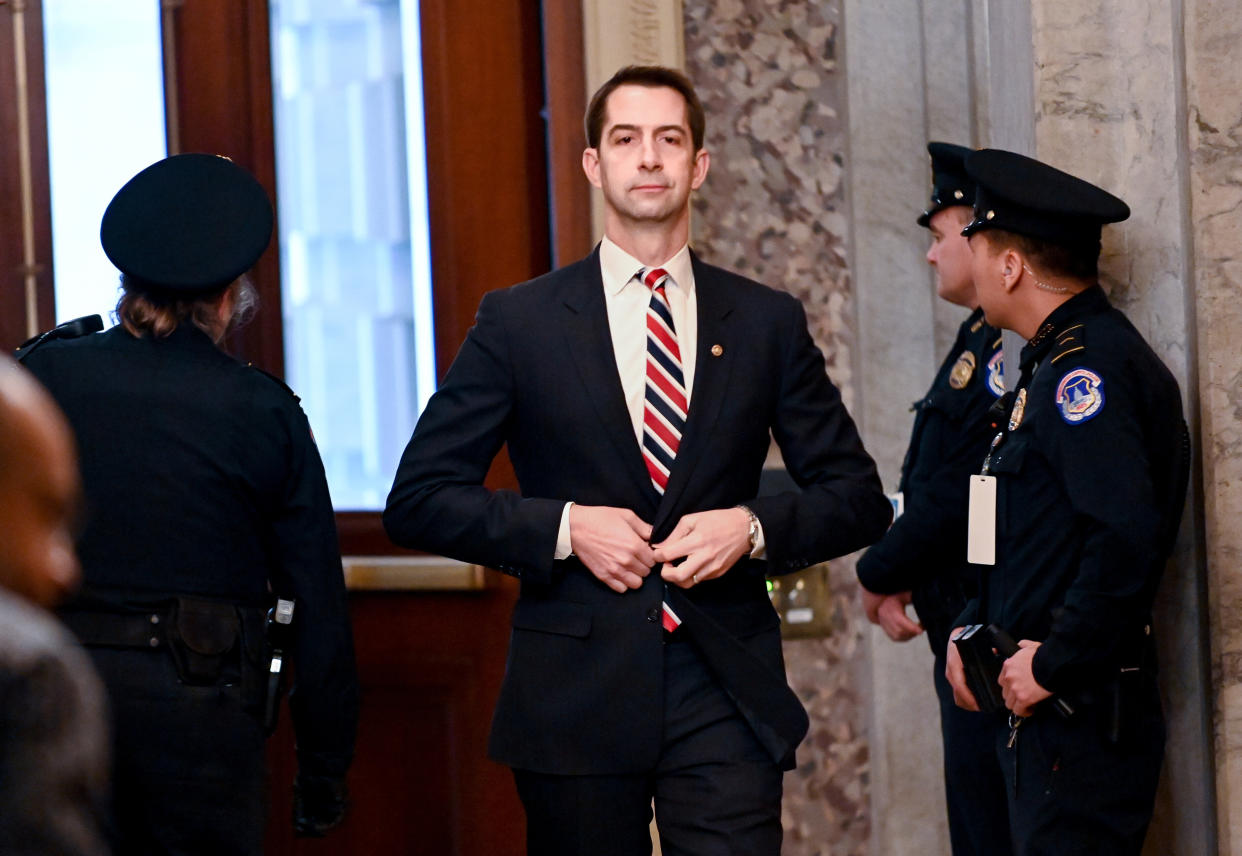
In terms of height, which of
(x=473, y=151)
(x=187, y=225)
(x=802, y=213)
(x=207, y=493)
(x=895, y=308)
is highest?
(x=473, y=151)

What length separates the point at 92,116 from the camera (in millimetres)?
3596

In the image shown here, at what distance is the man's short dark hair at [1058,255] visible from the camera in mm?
2664

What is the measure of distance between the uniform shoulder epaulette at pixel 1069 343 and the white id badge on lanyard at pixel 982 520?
0.23m

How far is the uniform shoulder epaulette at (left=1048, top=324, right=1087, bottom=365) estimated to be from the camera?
253 centimetres

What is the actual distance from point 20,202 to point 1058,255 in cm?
228

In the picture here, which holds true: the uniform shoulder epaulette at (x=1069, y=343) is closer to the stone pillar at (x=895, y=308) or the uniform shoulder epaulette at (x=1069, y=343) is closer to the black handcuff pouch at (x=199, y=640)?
the stone pillar at (x=895, y=308)

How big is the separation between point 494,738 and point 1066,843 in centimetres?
89

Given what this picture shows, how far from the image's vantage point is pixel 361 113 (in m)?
3.57

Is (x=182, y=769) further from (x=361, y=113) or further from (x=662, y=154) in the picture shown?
(x=361, y=113)

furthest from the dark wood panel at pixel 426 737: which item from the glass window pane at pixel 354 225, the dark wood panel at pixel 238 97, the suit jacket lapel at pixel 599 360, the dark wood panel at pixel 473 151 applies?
the suit jacket lapel at pixel 599 360

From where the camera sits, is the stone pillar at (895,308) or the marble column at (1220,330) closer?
the marble column at (1220,330)

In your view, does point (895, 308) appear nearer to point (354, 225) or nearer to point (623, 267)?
point (354, 225)

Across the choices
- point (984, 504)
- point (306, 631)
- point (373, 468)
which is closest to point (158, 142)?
point (373, 468)

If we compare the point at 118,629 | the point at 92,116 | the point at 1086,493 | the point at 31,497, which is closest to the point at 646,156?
the point at 1086,493
